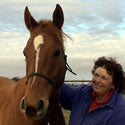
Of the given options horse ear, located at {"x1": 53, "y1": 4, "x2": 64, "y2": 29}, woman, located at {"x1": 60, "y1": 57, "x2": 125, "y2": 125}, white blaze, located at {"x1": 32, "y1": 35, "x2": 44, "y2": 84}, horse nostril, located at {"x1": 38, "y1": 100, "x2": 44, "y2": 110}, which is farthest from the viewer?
horse ear, located at {"x1": 53, "y1": 4, "x2": 64, "y2": 29}

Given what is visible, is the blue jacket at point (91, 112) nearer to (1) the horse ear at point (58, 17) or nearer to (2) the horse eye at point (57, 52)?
(2) the horse eye at point (57, 52)

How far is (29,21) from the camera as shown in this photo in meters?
3.77

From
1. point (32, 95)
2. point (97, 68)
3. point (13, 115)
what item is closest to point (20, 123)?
point (13, 115)

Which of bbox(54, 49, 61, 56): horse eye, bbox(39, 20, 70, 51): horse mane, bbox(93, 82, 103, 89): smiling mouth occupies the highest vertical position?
bbox(39, 20, 70, 51): horse mane

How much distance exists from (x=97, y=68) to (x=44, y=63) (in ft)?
2.28

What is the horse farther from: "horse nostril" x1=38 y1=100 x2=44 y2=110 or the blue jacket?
the blue jacket

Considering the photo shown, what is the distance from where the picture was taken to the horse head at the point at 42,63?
2.99m

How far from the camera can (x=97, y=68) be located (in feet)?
11.7

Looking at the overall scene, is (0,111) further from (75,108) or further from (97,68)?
(97,68)

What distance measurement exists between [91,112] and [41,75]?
0.74 meters

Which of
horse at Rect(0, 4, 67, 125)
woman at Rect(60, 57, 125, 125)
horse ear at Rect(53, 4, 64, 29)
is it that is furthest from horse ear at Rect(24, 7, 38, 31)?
woman at Rect(60, 57, 125, 125)

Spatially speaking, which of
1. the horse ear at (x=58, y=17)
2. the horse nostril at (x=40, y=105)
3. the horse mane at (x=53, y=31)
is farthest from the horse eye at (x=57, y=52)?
the horse nostril at (x=40, y=105)

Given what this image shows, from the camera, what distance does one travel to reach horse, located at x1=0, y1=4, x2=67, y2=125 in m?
3.02

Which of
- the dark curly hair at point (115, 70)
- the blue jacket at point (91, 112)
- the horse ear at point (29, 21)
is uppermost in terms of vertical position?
the horse ear at point (29, 21)
